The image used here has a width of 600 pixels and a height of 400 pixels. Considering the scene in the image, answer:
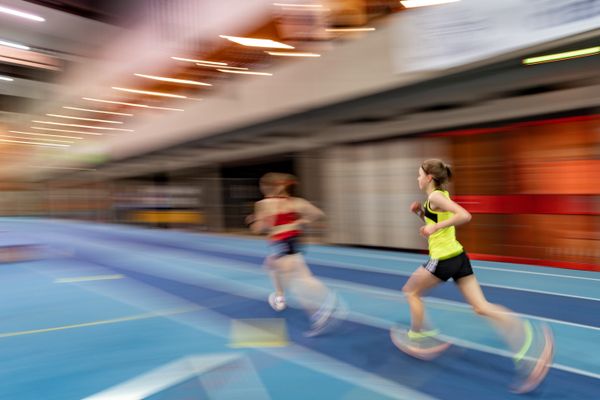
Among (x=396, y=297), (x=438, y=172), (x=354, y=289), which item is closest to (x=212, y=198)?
(x=354, y=289)

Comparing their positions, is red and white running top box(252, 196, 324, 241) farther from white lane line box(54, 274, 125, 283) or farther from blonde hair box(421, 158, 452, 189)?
white lane line box(54, 274, 125, 283)

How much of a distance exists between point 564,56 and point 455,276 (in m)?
4.76

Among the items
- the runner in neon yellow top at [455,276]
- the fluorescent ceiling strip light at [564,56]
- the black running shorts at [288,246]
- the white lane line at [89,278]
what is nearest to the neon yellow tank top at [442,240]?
the runner in neon yellow top at [455,276]

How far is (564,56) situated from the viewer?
6.30m

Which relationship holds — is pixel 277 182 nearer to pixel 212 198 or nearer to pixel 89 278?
pixel 89 278

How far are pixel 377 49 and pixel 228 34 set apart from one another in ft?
15.0

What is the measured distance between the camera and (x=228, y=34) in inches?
444

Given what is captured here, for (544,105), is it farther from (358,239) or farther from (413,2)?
(358,239)

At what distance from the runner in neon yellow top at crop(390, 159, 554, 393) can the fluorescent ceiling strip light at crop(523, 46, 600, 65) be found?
14.0 feet

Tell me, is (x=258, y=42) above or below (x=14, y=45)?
below

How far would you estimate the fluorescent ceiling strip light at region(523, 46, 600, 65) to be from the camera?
241 inches

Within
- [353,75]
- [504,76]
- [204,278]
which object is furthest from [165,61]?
[504,76]

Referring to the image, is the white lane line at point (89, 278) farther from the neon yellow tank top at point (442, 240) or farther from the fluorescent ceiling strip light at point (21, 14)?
the fluorescent ceiling strip light at point (21, 14)

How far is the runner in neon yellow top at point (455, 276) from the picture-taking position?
3.26 m
